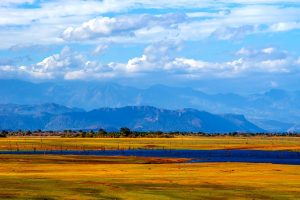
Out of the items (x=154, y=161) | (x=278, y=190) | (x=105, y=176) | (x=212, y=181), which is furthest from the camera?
(x=154, y=161)

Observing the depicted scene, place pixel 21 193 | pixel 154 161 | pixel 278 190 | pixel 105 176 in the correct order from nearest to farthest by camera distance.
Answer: pixel 21 193 → pixel 278 190 → pixel 105 176 → pixel 154 161

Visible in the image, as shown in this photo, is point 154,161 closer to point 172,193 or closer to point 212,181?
point 212,181

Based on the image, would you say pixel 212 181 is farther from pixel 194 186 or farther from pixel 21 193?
pixel 21 193

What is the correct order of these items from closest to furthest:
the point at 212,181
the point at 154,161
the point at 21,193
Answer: the point at 21,193 → the point at 212,181 → the point at 154,161

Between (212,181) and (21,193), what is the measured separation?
22.6m

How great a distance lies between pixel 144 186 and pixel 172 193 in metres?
6.25

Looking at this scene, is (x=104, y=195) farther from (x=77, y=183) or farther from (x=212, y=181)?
(x=212, y=181)

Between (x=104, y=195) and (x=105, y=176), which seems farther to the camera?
(x=105, y=176)

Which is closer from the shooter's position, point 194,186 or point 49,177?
point 194,186

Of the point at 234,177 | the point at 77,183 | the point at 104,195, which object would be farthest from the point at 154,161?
the point at 104,195

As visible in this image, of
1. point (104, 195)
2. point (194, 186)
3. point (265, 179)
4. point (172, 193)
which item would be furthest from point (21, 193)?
point (265, 179)

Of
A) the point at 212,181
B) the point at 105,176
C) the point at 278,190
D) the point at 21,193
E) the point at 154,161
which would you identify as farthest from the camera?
the point at 154,161

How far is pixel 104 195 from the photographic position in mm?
57469

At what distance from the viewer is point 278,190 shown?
2488 inches
